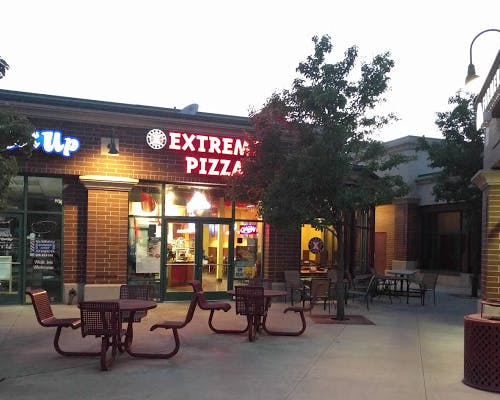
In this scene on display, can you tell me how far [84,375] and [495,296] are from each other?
A: 6.68 meters

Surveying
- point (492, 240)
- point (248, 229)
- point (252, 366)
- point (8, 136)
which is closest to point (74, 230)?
point (248, 229)

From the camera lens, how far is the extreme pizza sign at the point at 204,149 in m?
14.2

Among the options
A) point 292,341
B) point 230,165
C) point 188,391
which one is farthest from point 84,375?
point 230,165

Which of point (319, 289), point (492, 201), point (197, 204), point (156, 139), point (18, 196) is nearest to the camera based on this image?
point (492, 201)

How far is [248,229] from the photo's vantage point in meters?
15.6

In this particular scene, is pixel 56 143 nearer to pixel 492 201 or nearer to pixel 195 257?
pixel 195 257

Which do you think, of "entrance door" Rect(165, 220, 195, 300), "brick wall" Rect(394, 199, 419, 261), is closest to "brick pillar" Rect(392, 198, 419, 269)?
"brick wall" Rect(394, 199, 419, 261)

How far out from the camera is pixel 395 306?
15289 mm

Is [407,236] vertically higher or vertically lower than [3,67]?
lower

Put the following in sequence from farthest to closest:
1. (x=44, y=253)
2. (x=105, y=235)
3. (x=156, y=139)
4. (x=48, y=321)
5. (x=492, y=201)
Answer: (x=156, y=139) → (x=105, y=235) → (x=44, y=253) → (x=492, y=201) → (x=48, y=321)

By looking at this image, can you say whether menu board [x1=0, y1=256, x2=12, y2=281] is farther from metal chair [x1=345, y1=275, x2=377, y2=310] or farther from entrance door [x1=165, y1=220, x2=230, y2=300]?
metal chair [x1=345, y1=275, x2=377, y2=310]

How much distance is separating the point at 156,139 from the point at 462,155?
934cm

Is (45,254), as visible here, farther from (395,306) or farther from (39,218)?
(395,306)

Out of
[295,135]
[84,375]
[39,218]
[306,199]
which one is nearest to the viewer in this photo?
[84,375]
